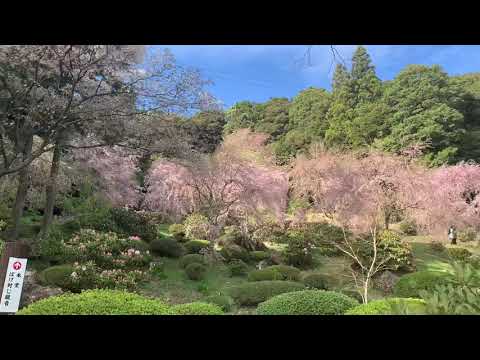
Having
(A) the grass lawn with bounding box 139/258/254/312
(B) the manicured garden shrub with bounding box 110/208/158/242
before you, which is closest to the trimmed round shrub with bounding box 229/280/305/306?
(A) the grass lawn with bounding box 139/258/254/312

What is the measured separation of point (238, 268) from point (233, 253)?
1.19 meters

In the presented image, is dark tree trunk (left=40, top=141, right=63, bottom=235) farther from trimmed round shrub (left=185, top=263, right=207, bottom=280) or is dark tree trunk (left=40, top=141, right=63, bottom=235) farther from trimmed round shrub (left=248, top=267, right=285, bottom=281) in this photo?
trimmed round shrub (left=248, top=267, right=285, bottom=281)

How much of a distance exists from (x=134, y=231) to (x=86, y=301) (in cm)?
954

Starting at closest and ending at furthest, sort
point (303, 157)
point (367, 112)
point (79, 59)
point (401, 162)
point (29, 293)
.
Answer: point (79, 59) → point (29, 293) → point (401, 162) → point (303, 157) → point (367, 112)

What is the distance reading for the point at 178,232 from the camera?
15.6 metres

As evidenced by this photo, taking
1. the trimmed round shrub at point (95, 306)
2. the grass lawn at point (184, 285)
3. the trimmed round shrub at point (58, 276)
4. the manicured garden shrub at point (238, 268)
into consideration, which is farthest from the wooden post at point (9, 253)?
the manicured garden shrub at point (238, 268)

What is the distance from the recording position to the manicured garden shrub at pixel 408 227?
1477 centimetres

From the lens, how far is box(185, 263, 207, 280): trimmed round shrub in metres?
11.2

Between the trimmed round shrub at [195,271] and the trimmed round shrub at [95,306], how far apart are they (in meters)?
6.60

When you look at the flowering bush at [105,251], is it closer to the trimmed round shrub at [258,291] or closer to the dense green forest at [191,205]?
the dense green forest at [191,205]

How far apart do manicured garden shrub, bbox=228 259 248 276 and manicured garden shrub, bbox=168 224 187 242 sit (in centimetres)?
331
